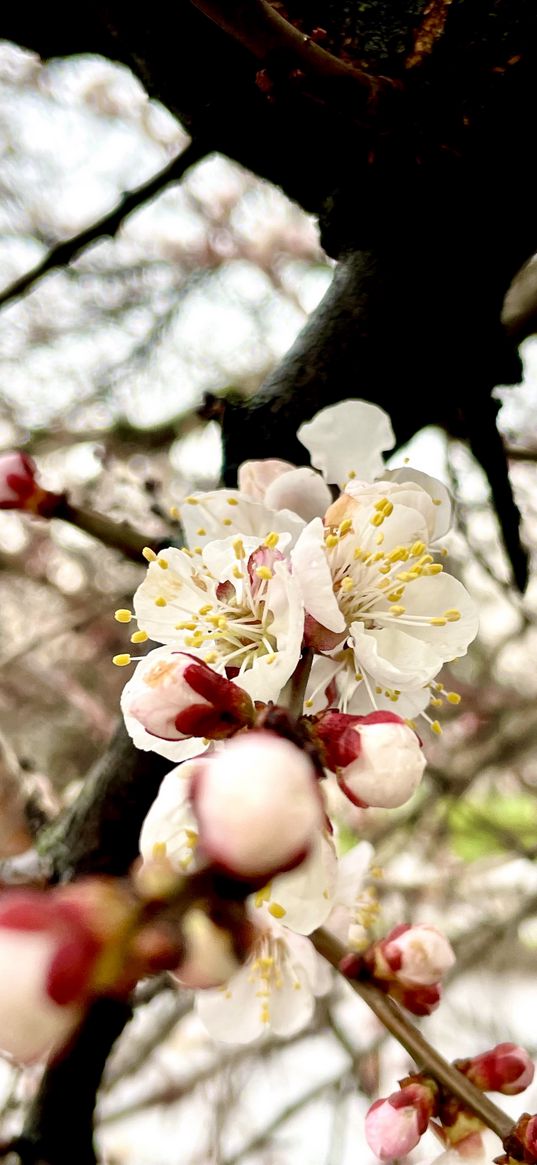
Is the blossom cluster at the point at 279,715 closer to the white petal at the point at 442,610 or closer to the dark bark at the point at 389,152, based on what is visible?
the white petal at the point at 442,610

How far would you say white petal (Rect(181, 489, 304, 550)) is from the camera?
1.36 feet

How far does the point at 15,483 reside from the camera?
544 millimetres

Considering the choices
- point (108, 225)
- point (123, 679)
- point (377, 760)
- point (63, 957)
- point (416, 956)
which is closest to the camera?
point (63, 957)

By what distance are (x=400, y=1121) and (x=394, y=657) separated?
0.23 m

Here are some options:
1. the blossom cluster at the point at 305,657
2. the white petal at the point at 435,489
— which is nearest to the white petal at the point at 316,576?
the blossom cluster at the point at 305,657

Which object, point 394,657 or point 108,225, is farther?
point 108,225

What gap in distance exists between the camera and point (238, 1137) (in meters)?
1.50

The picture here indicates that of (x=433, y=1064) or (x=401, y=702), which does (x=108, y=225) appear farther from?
(x=433, y=1064)

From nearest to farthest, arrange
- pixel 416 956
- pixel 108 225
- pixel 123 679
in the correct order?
1. pixel 416 956
2. pixel 108 225
3. pixel 123 679

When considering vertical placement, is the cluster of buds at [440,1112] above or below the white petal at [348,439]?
below

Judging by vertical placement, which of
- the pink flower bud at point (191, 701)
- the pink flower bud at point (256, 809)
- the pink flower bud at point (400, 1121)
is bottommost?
the pink flower bud at point (400, 1121)

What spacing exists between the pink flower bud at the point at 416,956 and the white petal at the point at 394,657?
136 mm

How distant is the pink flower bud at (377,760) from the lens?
0.29 m

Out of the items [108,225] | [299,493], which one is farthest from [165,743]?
[108,225]
